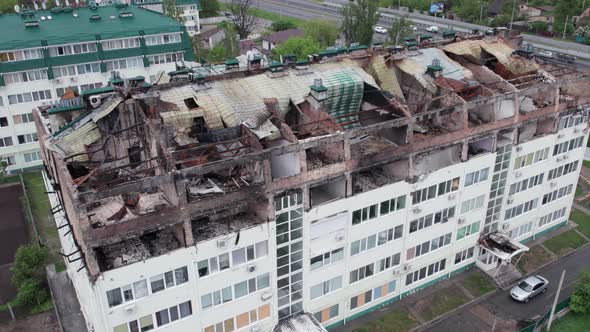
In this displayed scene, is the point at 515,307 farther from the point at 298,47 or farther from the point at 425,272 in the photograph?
the point at 298,47

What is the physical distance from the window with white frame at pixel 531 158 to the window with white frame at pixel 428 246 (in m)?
8.43

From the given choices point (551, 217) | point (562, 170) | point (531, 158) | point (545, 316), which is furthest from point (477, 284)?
point (562, 170)

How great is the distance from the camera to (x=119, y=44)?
65.3m

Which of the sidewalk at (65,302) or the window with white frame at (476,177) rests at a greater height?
the window with white frame at (476,177)

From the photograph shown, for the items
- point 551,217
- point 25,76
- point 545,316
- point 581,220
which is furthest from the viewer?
point 25,76

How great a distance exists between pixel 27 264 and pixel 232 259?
2048 centimetres

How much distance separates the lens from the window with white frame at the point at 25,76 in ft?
194

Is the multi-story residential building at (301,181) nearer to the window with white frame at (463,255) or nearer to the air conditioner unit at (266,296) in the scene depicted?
the air conditioner unit at (266,296)

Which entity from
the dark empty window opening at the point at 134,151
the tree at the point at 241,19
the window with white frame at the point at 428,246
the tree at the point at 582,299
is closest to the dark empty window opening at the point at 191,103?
the dark empty window opening at the point at 134,151

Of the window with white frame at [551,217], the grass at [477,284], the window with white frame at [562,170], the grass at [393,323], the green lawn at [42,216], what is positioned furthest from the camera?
the window with white frame at [551,217]

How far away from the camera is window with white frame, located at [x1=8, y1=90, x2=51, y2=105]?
59750 millimetres

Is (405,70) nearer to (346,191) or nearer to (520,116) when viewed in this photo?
(520,116)

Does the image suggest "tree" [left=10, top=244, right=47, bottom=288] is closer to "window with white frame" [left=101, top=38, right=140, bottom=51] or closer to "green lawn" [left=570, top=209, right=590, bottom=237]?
"window with white frame" [left=101, top=38, right=140, bottom=51]

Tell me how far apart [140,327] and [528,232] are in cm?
3545
